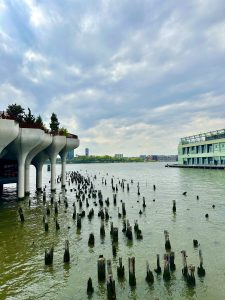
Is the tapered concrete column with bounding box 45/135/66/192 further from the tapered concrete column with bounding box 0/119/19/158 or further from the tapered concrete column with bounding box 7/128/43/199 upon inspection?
the tapered concrete column with bounding box 0/119/19/158

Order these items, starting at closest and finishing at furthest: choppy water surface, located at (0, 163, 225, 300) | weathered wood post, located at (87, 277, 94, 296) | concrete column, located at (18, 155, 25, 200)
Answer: weathered wood post, located at (87, 277, 94, 296) < choppy water surface, located at (0, 163, 225, 300) < concrete column, located at (18, 155, 25, 200)

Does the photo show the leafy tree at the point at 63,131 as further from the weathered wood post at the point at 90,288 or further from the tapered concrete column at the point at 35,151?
the weathered wood post at the point at 90,288

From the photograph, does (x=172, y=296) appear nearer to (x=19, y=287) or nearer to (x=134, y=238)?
(x=19, y=287)

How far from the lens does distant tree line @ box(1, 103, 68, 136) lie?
4113 centimetres

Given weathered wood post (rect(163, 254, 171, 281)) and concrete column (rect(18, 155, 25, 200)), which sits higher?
concrete column (rect(18, 155, 25, 200))

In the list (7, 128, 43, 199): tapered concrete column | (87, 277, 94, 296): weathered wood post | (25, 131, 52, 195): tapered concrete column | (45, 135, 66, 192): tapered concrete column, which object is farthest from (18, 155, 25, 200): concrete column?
(87, 277, 94, 296): weathered wood post

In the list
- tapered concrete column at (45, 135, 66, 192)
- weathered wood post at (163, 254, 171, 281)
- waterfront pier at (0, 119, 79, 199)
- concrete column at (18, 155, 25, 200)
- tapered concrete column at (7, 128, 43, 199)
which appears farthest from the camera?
tapered concrete column at (45, 135, 66, 192)

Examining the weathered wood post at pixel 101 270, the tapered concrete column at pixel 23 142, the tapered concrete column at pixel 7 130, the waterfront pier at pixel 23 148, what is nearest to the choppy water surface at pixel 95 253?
the weathered wood post at pixel 101 270

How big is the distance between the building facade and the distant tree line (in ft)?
298

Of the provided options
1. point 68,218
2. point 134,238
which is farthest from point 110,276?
point 68,218

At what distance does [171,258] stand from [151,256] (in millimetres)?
3185

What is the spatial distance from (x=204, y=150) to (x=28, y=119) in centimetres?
11562

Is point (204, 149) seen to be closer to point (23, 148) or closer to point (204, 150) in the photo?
point (204, 150)

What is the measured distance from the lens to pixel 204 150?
14562cm
